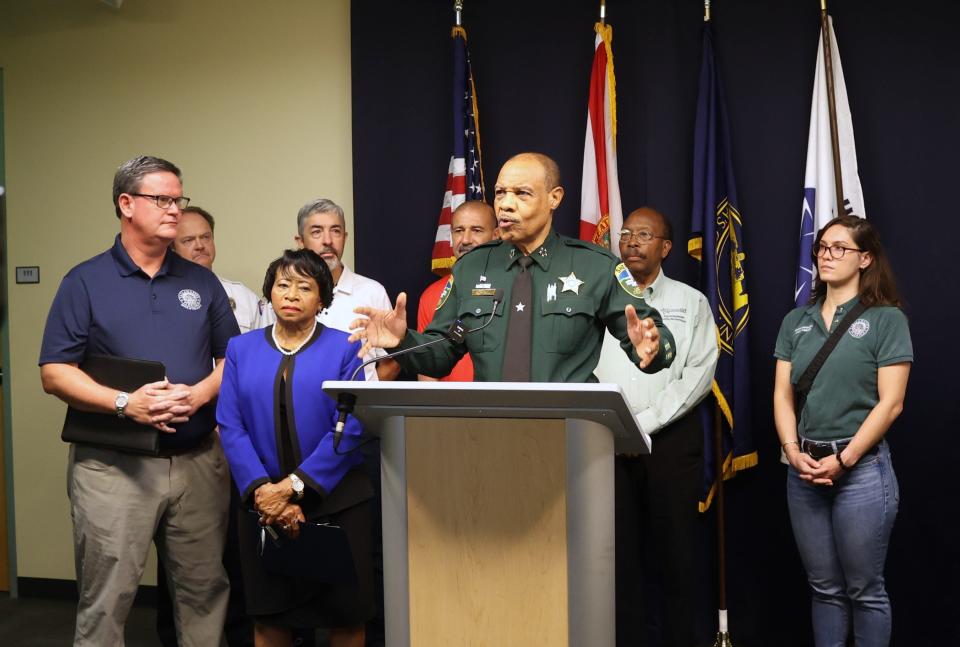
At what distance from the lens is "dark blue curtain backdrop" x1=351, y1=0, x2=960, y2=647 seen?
3.80 m

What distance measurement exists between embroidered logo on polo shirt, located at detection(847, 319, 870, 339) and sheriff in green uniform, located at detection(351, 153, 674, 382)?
1.14m

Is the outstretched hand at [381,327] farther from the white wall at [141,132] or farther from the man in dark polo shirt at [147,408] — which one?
the white wall at [141,132]

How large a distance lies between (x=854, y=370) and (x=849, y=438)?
234mm

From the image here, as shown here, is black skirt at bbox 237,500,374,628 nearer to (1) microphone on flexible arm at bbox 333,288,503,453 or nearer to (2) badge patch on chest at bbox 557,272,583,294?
(1) microphone on flexible arm at bbox 333,288,503,453

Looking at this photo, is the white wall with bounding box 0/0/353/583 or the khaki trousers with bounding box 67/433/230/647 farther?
the white wall with bounding box 0/0/353/583

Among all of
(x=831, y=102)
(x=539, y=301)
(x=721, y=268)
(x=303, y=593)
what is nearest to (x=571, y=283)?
(x=539, y=301)

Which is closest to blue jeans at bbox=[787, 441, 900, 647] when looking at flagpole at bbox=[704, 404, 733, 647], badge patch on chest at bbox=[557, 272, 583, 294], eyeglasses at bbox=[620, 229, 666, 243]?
flagpole at bbox=[704, 404, 733, 647]

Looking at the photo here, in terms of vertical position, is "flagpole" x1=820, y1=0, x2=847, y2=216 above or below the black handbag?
above

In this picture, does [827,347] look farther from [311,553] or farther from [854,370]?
[311,553]

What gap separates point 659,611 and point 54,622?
2881 millimetres

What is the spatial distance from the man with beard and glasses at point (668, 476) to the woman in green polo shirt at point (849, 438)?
408mm

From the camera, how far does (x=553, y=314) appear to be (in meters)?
2.29

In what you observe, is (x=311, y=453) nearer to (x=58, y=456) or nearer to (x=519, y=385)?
(x=519, y=385)

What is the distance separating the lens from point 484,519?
1.76m
